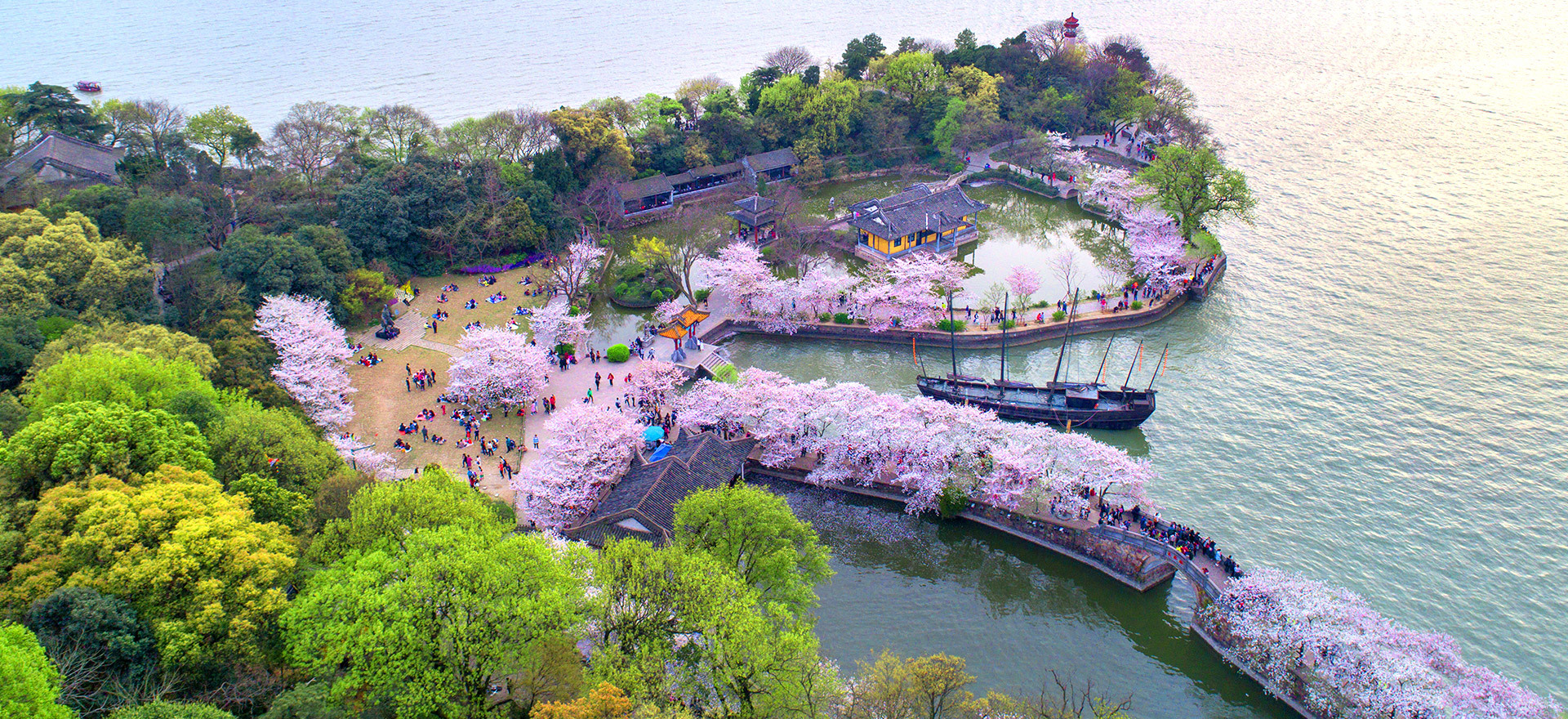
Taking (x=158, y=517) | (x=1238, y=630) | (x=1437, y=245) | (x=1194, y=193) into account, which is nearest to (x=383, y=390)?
(x=158, y=517)

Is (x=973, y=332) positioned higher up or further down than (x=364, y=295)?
further down

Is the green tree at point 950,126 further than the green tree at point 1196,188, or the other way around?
the green tree at point 950,126

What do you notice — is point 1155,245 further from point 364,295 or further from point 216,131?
point 216,131

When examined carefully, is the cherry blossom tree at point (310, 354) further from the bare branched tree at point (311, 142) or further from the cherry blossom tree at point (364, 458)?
the bare branched tree at point (311, 142)

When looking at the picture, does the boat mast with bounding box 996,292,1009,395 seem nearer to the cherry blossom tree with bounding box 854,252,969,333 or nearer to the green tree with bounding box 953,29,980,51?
the cherry blossom tree with bounding box 854,252,969,333

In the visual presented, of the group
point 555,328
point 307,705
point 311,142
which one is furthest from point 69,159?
point 307,705

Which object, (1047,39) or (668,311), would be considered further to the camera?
(1047,39)

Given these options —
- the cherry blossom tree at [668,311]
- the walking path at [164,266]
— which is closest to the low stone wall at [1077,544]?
the cherry blossom tree at [668,311]
